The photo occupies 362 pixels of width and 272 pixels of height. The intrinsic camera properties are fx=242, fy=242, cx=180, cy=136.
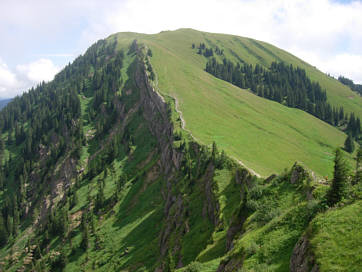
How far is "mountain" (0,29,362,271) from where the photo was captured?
20.9 m

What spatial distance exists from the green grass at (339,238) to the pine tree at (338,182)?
2044 millimetres

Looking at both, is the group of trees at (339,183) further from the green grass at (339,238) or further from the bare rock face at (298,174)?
the bare rock face at (298,174)

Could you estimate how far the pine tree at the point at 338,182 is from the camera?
65.9 ft

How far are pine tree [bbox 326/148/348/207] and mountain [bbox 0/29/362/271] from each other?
0.09 meters

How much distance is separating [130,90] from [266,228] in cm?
17157

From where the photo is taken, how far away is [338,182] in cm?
2017

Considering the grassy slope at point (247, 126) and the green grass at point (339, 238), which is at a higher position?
the grassy slope at point (247, 126)

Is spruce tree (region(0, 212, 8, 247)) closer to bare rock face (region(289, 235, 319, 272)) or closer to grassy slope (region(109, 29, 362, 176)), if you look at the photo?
grassy slope (region(109, 29, 362, 176))

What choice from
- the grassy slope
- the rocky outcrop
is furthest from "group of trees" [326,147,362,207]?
the rocky outcrop

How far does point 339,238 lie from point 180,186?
55842 millimetres

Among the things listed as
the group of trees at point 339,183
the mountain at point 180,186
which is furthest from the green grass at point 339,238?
the group of trees at point 339,183

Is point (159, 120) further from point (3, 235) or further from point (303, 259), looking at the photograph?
point (303, 259)

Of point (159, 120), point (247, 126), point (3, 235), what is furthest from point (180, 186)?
point (3, 235)

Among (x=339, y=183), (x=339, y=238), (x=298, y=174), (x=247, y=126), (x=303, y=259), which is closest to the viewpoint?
(x=339, y=238)
